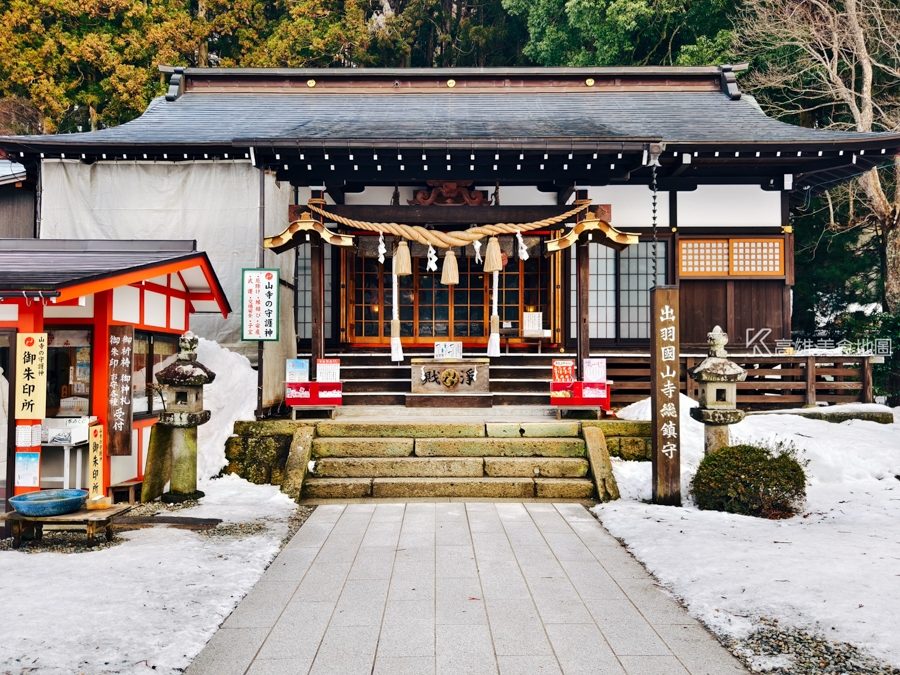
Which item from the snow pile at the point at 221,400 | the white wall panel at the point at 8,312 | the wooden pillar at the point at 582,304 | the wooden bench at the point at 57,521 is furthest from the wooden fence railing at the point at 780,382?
the white wall panel at the point at 8,312

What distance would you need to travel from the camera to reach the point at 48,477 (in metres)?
7.22

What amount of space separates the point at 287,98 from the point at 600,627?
14.3 meters

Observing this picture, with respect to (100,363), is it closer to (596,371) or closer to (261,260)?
(261,260)

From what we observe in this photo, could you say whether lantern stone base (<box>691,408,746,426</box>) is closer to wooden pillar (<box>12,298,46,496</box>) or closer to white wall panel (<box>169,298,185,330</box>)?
white wall panel (<box>169,298,185,330</box>)

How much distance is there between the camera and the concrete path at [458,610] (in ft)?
12.9

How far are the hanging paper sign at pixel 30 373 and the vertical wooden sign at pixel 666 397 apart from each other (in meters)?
6.89

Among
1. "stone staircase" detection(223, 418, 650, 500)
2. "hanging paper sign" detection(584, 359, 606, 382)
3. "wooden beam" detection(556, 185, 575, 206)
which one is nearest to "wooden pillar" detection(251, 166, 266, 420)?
"stone staircase" detection(223, 418, 650, 500)

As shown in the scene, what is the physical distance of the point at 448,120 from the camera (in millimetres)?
13320

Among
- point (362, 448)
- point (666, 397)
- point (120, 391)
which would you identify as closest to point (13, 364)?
point (120, 391)

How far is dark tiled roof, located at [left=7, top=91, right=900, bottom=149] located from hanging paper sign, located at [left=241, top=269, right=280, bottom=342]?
7.33 feet

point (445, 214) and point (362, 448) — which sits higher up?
point (445, 214)

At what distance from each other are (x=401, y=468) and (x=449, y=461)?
67cm

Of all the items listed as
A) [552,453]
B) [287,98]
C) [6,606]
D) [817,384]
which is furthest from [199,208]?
[817,384]

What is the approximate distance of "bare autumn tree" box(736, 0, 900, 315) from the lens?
15.9 meters
